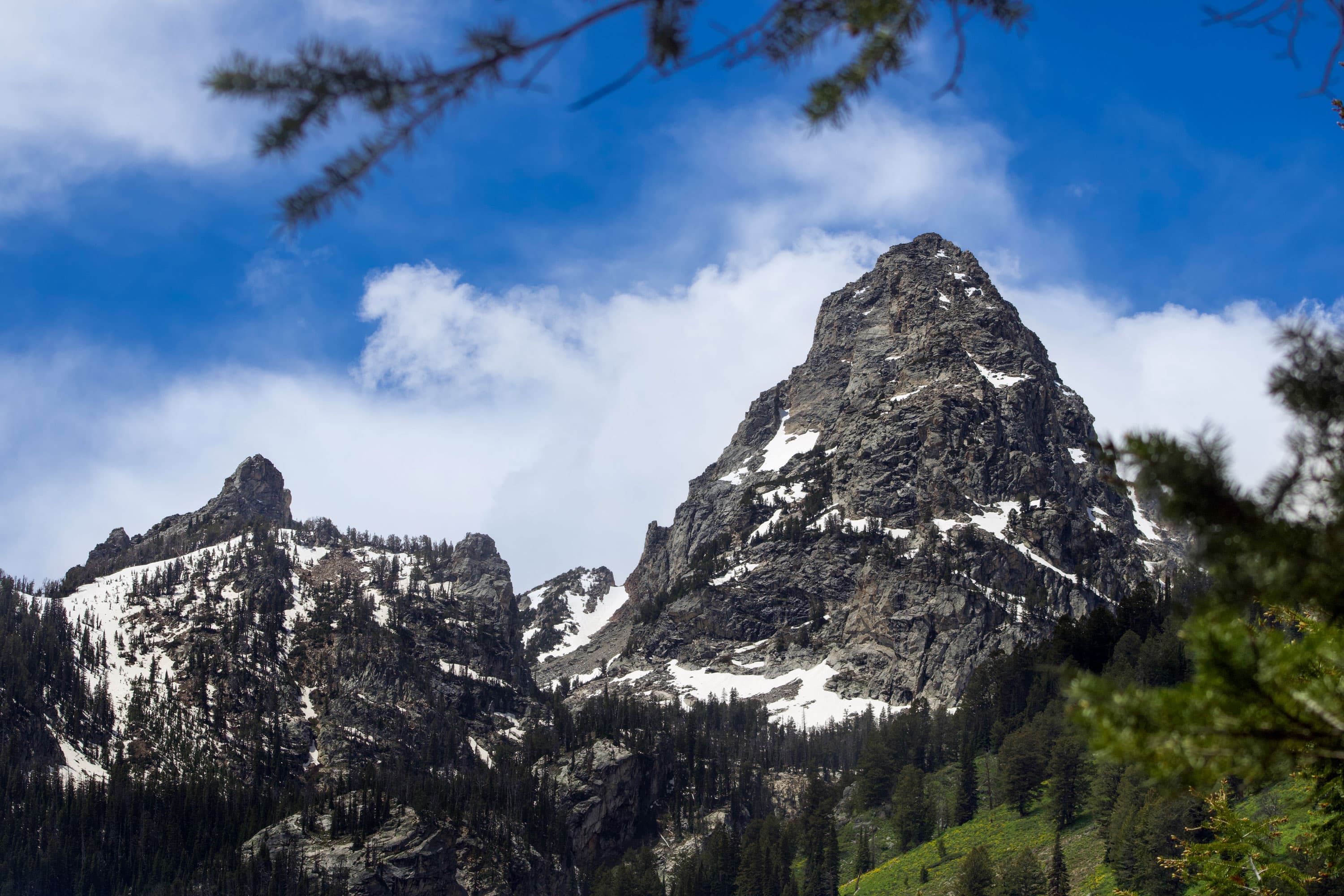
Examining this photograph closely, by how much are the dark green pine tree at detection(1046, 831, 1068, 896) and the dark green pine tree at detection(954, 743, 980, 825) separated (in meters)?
30.5

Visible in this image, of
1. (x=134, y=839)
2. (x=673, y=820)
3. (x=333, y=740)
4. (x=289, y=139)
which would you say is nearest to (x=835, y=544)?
(x=673, y=820)

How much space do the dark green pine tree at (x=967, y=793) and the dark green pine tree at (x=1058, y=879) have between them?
30.5 metres

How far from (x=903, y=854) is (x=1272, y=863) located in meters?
60.7

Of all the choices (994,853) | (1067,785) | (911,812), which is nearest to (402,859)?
(911,812)

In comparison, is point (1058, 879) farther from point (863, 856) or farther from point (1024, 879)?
point (863, 856)

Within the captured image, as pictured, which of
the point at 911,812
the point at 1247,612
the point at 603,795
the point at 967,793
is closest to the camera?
the point at 1247,612

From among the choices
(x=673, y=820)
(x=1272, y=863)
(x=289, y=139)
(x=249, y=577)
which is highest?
(x=249, y=577)

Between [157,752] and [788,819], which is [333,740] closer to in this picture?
[157,752]

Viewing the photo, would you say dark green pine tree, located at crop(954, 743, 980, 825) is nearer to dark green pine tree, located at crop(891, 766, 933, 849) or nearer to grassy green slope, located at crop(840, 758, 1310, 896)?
grassy green slope, located at crop(840, 758, 1310, 896)

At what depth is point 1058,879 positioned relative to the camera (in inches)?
1884

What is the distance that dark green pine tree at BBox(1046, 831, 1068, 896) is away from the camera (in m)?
47.5

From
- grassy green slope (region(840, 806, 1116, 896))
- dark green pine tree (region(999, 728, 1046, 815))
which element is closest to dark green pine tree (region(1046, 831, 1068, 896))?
grassy green slope (region(840, 806, 1116, 896))

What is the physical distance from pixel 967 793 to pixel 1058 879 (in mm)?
33988

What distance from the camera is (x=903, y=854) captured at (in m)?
77.4
